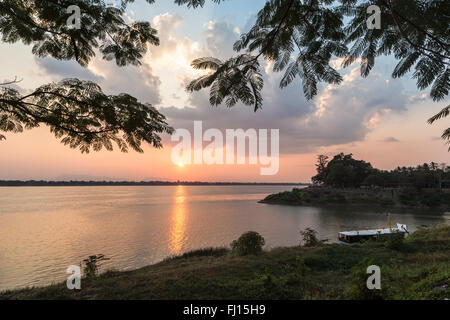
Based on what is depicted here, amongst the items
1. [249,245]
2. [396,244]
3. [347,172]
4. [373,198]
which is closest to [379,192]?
[373,198]

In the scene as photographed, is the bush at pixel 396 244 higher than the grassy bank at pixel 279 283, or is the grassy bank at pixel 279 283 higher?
the grassy bank at pixel 279 283

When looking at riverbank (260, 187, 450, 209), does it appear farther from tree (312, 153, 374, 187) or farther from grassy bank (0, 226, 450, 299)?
grassy bank (0, 226, 450, 299)

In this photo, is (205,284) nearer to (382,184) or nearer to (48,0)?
(48,0)

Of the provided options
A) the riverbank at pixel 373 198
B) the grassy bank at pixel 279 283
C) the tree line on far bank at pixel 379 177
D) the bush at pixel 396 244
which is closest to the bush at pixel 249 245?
the grassy bank at pixel 279 283

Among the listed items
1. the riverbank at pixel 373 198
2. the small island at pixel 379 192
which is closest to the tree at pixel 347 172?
the small island at pixel 379 192

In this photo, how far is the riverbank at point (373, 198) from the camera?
57.1 metres

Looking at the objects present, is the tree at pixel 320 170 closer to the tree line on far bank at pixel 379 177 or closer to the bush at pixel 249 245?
the tree line on far bank at pixel 379 177

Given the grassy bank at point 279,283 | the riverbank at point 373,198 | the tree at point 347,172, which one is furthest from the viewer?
the tree at point 347,172

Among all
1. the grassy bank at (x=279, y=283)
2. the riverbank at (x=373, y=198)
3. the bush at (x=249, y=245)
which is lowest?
the riverbank at (x=373, y=198)

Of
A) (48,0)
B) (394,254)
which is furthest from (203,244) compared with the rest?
(48,0)

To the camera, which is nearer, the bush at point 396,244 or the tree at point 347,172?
the bush at point 396,244

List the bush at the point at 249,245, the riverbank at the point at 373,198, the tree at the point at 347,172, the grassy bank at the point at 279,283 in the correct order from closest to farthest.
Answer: the grassy bank at the point at 279,283 → the bush at the point at 249,245 → the riverbank at the point at 373,198 → the tree at the point at 347,172

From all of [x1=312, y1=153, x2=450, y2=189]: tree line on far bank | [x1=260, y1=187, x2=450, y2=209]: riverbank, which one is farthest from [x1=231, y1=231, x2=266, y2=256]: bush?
[x1=312, y1=153, x2=450, y2=189]: tree line on far bank

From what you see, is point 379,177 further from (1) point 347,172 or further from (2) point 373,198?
(2) point 373,198
